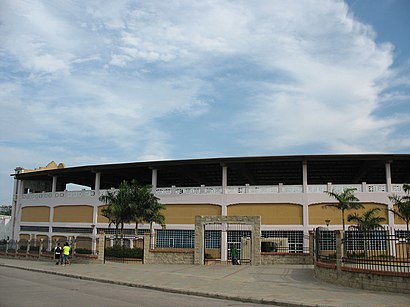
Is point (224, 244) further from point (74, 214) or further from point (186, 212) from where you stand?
point (74, 214)

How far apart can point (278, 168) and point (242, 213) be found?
8279mm

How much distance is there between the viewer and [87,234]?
44.8 m

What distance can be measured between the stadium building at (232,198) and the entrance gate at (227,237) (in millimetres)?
123

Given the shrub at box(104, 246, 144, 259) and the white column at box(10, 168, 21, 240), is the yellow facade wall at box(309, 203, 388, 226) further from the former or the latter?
the white column at box(10, 168, 21, 240)

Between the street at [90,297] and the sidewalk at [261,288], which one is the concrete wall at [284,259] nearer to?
the sidewalk at [261,288]

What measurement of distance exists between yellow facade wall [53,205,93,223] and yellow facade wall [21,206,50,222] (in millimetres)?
1951

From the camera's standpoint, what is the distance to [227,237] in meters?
37.8

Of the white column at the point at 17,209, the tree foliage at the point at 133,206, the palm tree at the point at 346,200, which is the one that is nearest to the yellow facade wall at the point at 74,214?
the white column at the point at 17,209

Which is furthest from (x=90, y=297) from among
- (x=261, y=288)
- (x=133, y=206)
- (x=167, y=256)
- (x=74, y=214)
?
(x=74, y=214)

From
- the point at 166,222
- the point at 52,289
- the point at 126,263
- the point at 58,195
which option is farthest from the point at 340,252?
the point at 58,195

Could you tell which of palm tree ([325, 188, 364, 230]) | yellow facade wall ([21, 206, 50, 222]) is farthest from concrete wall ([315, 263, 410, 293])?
yellow facade wall ([21, 206, 50, 222])

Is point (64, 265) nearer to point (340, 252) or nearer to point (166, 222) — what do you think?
point (166, 222)

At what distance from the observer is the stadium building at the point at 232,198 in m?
36.9

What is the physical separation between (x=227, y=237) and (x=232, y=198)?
11.1 ft
